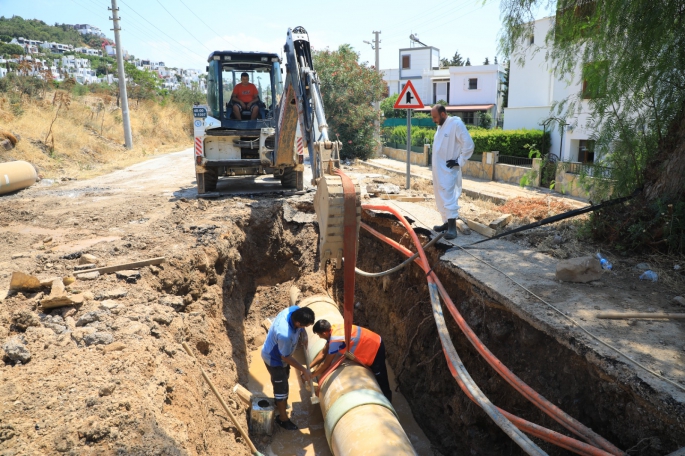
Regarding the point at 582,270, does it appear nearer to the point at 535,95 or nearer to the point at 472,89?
the point at 535,95

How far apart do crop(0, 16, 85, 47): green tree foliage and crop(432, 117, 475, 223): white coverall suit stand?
102 meters

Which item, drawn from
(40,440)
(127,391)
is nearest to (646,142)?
(127,391)

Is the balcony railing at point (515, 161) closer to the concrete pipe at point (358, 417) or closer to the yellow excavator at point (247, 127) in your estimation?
Result: the yellow excavator at point (247, 127)

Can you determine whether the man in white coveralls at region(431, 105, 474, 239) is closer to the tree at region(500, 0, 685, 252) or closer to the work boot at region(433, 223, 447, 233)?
the work boot at region(433, 223, 447, 233)

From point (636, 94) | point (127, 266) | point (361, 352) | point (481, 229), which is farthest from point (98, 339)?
point (636, 94)

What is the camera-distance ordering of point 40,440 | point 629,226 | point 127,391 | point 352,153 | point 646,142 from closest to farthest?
1. point 40,440
2. point 127,391
3. point 629,226
4. point 646,142
5. point 352,153

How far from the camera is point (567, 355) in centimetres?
386

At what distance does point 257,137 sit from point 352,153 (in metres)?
9.19

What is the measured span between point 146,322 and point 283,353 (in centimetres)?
153

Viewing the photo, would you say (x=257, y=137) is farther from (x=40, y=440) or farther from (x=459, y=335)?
(x=40, y=440)

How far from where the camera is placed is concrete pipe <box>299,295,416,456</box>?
420 cm

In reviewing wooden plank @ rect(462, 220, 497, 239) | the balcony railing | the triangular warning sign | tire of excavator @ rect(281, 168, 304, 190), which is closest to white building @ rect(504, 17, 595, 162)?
the balcony railing

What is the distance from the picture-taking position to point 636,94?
604cm

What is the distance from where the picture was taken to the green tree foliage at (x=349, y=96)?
1784cm
